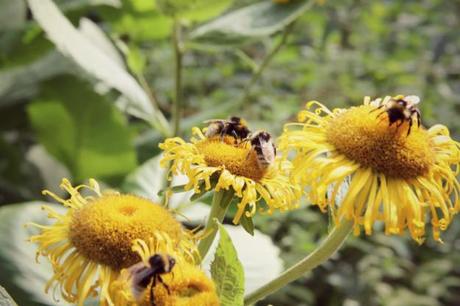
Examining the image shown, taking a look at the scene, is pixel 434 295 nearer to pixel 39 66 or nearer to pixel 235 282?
pixel 39 66

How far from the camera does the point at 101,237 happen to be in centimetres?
65

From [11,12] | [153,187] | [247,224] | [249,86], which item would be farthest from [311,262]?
[11,12]

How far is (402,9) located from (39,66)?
1.40m

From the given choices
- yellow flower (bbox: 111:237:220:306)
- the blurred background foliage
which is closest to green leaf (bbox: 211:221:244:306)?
yellow flower (bbox: 111:237:220:306)

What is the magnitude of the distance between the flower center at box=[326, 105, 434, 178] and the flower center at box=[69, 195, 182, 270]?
0.17 m

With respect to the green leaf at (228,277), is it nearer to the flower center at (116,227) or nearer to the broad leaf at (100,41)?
the flower center at (116,227)

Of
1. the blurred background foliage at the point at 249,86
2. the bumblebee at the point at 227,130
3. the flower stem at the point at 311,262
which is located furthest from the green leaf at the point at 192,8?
the flower stem at the point at 311,262

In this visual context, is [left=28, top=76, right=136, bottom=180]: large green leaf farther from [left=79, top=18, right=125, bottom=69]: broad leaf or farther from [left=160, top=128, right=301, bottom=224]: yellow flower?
[left=160, top=128, right=301, bottom=224]: yellow flower

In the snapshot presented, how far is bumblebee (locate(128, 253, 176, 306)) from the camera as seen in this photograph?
54 cm

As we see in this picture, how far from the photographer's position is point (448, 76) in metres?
2.45

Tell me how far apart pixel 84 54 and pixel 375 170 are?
662 millimetres

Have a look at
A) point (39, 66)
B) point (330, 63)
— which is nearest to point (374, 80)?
point (330, 63)

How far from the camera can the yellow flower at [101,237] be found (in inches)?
25.1

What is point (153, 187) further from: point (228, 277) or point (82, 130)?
point (228, 277)
